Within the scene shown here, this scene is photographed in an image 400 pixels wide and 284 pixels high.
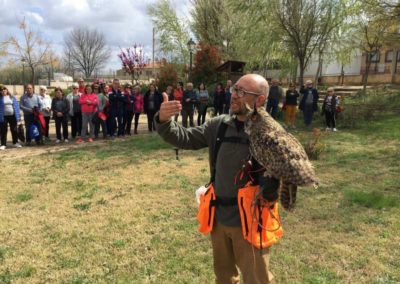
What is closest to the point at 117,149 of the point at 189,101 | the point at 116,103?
the point at 116,103

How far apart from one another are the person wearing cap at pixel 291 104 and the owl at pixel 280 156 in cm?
1251

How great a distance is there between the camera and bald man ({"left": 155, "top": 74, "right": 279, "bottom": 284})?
2605mm

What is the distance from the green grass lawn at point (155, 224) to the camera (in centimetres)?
416

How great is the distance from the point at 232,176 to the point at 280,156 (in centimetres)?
53

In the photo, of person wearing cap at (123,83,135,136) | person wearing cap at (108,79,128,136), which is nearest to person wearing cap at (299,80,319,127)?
person wearing cap at (123,83,135,136)

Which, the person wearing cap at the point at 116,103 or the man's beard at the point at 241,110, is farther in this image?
the person wearing cap at the point at 116,103

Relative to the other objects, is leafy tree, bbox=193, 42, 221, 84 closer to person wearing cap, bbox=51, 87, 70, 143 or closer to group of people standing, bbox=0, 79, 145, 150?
group of people standing, bbox=0, 79, 145, 150

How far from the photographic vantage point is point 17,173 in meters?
8.20

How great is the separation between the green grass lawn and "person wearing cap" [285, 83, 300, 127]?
5.71 m

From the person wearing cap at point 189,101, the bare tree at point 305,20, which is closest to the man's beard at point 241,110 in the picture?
the person wearing cap at point 189,101

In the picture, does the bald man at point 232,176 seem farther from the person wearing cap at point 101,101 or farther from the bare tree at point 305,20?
the bare tree at point 305,20

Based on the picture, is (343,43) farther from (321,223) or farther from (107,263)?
(107,263)

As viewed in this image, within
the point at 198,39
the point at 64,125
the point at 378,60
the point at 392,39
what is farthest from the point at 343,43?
the point at 378,60

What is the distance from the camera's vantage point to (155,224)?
537 cm
